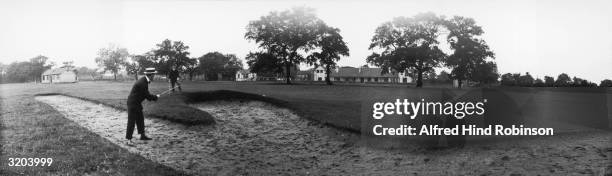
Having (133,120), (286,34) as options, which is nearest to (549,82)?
(286,34)

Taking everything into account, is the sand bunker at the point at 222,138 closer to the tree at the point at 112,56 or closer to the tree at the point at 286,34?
the tree at the point at 112,56

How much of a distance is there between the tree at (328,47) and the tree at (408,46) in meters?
9.90

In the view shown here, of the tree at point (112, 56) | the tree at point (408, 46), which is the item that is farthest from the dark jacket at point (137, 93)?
the tree at point (408, 46)

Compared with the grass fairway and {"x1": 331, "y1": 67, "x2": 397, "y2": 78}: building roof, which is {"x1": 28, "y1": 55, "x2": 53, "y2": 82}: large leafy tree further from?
{"x1": 331, "y1": 67, "x2": 397, "y2": 78}: building roof

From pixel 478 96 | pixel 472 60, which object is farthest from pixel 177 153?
pixel 472 60

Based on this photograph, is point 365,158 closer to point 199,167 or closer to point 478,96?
point 199,167

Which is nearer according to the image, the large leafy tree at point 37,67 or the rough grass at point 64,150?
the rough grass at point 64,150

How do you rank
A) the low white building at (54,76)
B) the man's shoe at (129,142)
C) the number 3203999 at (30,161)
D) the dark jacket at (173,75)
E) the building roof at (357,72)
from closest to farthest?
the number 3203999 at (30,161), the man's shoe at (129,142), the dark jacket at (173,75), the low white building at (54,76), the building roof at (357,72)

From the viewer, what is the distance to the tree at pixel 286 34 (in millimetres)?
17916

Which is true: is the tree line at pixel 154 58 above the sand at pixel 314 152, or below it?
above

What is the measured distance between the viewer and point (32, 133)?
11102mm

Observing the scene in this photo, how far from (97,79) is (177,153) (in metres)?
20.7

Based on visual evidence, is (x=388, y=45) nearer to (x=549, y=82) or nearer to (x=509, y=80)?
(x=509, y=80)

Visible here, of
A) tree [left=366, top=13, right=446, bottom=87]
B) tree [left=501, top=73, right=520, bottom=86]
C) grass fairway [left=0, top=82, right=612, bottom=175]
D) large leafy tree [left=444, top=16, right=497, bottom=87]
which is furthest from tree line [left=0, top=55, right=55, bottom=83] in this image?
tree [left=501, top=73, right=520, bottom=86]
